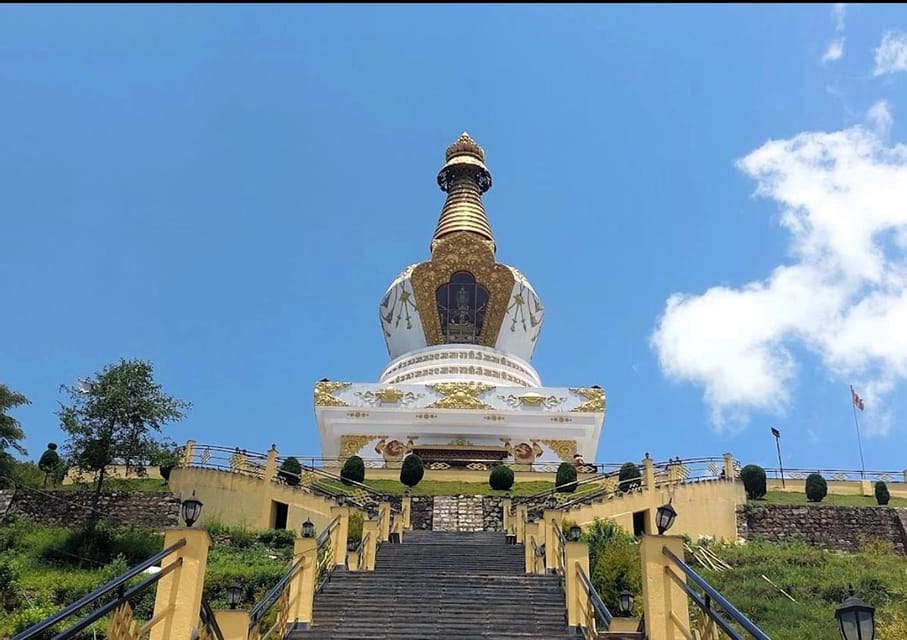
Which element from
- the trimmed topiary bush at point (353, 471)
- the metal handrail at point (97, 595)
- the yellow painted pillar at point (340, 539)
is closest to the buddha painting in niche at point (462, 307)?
the trimmed topiary bush at point (353, 471)

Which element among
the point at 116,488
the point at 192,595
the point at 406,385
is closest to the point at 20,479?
the point at 116,488

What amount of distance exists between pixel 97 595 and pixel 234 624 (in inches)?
137

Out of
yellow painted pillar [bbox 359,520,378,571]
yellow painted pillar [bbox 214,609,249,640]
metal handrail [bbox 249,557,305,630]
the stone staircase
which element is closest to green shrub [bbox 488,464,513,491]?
the stone staircase

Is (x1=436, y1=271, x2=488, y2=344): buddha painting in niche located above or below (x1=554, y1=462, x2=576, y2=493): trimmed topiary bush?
Answer: above

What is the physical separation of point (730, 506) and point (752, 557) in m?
4.70

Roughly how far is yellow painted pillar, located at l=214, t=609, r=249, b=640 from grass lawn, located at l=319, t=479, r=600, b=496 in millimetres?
17501

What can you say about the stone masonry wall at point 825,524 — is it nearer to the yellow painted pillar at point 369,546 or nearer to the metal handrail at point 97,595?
the yellow painted pillar at point 369,546

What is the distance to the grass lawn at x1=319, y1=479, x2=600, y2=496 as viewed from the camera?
2819 cm

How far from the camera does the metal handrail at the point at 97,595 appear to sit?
5754mm

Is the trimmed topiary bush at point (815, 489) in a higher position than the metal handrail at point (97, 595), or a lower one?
higher

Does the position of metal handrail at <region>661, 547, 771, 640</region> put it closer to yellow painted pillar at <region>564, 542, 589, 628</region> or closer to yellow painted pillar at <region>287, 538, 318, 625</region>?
yellow painted pillar at <region>564, 542, 589, 628</region>

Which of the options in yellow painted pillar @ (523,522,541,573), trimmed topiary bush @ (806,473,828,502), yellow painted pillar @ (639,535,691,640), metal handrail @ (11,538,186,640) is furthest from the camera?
trimmed topiary bush @ (806,473,828,502)

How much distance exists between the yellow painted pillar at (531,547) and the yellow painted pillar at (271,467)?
10518mm

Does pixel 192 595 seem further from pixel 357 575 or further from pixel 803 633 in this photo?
pixel 803 633
